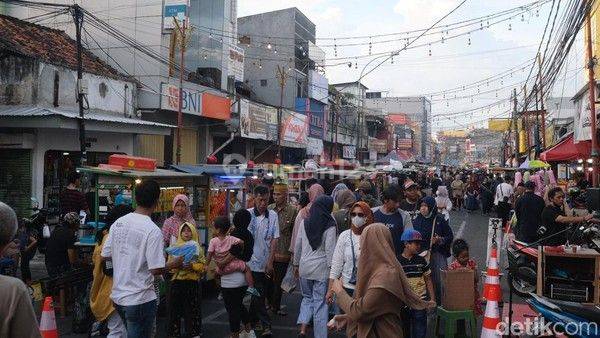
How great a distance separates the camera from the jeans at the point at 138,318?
4.27 m

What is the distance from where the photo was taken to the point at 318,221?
6.00 m

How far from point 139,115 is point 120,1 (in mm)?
6767

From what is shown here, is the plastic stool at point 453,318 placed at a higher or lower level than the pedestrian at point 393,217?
lower

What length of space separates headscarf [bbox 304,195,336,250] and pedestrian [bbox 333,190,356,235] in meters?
0.92

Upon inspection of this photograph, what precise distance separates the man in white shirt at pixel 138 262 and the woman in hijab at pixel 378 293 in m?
1.65

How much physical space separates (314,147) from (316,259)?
30.9 metres

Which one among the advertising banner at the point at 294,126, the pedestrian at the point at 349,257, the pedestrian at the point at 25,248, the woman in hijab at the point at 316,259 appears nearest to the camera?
the pedestrian at the point at 349,257

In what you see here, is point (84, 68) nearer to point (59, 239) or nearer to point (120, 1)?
point (120, 1)

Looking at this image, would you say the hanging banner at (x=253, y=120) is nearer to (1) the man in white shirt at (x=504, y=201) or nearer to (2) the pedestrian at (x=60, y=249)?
(1) the man in white shirt at (x=504, y=201)

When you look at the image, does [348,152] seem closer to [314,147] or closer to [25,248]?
[314,147]

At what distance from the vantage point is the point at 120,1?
24.3m

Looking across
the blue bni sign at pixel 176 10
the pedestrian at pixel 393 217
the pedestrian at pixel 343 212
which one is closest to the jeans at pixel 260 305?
the pedestrian at pixel 343 212

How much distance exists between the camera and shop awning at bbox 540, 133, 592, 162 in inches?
654

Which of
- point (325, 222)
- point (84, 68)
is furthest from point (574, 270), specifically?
point (84, 68)
